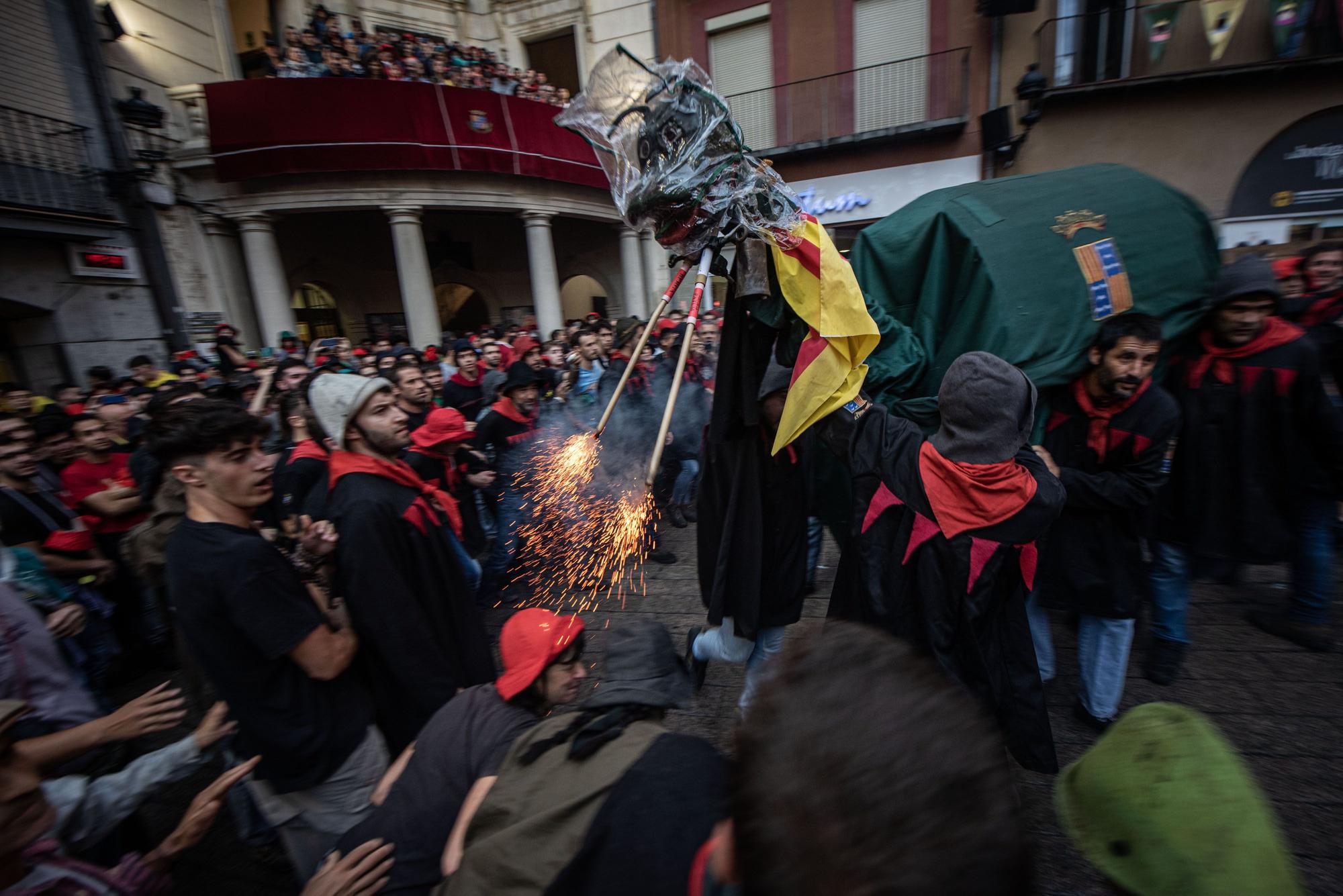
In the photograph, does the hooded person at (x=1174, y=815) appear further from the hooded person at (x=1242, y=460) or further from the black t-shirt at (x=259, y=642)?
the hooded person at (x=1242, y=460)

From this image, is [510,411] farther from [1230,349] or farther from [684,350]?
[1230,349]

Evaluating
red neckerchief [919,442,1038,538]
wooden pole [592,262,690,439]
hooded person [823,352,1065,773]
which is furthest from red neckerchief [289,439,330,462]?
red neckerchief [919,442,1038,538]

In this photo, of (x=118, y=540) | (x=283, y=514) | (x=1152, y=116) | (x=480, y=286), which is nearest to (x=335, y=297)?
(x=480, y=286)

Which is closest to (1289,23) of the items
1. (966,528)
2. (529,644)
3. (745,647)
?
(966,528)

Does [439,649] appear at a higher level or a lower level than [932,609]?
lower

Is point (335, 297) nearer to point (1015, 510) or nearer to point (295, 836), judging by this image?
point (295, 836)

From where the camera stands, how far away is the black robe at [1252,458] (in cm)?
276

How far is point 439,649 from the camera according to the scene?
2281mm

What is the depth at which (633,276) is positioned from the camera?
15.2 m

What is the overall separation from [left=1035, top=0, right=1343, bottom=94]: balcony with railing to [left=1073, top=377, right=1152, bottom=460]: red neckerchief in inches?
392

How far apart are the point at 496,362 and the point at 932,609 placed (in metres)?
6.23

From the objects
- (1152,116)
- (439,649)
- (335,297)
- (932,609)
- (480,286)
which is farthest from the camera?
(480,286)

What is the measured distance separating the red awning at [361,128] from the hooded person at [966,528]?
11127mm

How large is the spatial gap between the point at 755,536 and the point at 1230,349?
8.43ft
